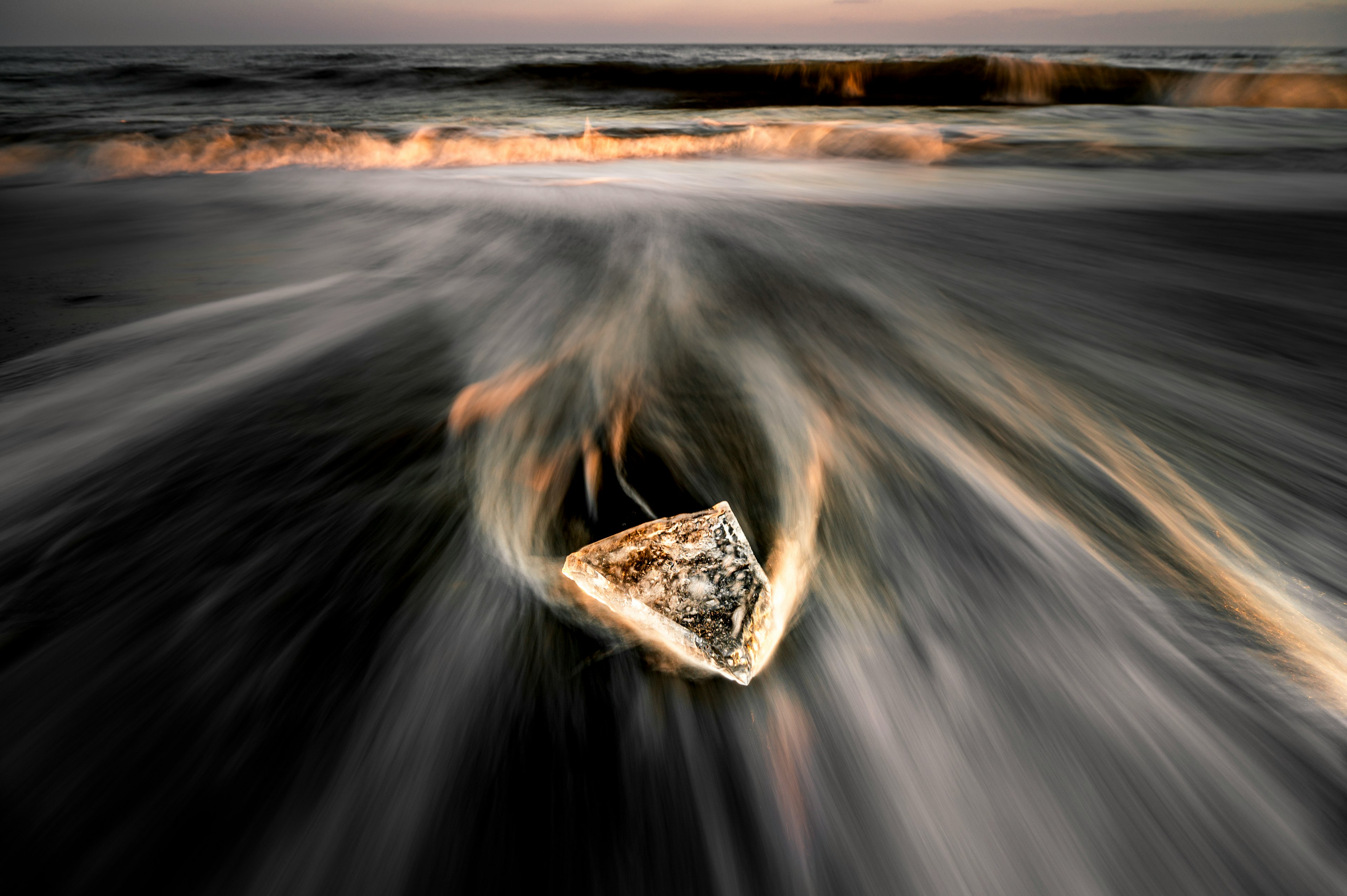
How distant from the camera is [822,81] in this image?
15.3 metres

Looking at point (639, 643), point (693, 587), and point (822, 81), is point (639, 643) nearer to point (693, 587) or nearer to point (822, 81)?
point (693, 587)

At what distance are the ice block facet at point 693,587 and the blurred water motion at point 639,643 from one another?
0.07 m

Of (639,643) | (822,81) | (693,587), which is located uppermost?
(822,81)

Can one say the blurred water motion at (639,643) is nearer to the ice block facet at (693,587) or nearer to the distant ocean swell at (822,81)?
the ice block facet at (693,587)

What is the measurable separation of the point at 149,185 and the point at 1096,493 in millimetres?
9029

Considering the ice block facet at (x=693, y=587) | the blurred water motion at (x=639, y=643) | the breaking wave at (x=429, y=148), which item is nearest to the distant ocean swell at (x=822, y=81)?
the breaking wave at (x=429, y=148)

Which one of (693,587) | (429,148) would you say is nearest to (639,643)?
(693,587)

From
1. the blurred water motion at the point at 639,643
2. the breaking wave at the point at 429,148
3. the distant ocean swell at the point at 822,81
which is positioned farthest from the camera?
the distant ocean swell at the point at 822,81

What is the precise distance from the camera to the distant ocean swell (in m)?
12.7

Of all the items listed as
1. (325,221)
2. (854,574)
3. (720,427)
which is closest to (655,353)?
(720,427)

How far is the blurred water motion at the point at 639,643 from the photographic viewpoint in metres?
0.98

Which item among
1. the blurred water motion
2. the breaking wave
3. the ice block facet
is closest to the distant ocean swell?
the breaking wave

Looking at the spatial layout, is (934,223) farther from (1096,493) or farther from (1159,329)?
(1096,493)

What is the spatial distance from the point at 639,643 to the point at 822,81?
1797 cm
